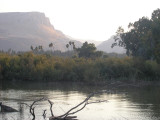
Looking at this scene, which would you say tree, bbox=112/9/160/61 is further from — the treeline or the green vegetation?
the treeline

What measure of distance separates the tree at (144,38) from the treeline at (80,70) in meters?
2.12

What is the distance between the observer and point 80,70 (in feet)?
168

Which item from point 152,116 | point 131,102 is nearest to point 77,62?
point 131,102

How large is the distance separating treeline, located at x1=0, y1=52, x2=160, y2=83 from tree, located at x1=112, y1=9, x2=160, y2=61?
2116 mm

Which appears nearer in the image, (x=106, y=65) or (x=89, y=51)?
(x=106, y=65)

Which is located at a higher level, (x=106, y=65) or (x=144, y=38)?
(x=144, y=38)

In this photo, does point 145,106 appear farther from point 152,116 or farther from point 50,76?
point 50,76

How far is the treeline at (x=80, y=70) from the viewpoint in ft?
159

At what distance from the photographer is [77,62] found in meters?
54.3

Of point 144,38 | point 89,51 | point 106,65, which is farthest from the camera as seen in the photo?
point 89,51

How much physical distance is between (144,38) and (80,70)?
11166mm

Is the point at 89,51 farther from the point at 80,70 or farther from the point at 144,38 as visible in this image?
the point at 144,38

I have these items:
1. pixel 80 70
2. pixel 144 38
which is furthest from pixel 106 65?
pixel 144 38

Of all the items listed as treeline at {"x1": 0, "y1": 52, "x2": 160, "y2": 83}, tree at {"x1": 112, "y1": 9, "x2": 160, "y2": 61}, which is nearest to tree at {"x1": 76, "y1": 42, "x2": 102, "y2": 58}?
tree at {"x1": 112, "y1": 9, "x2": 160, "y2": 61}
